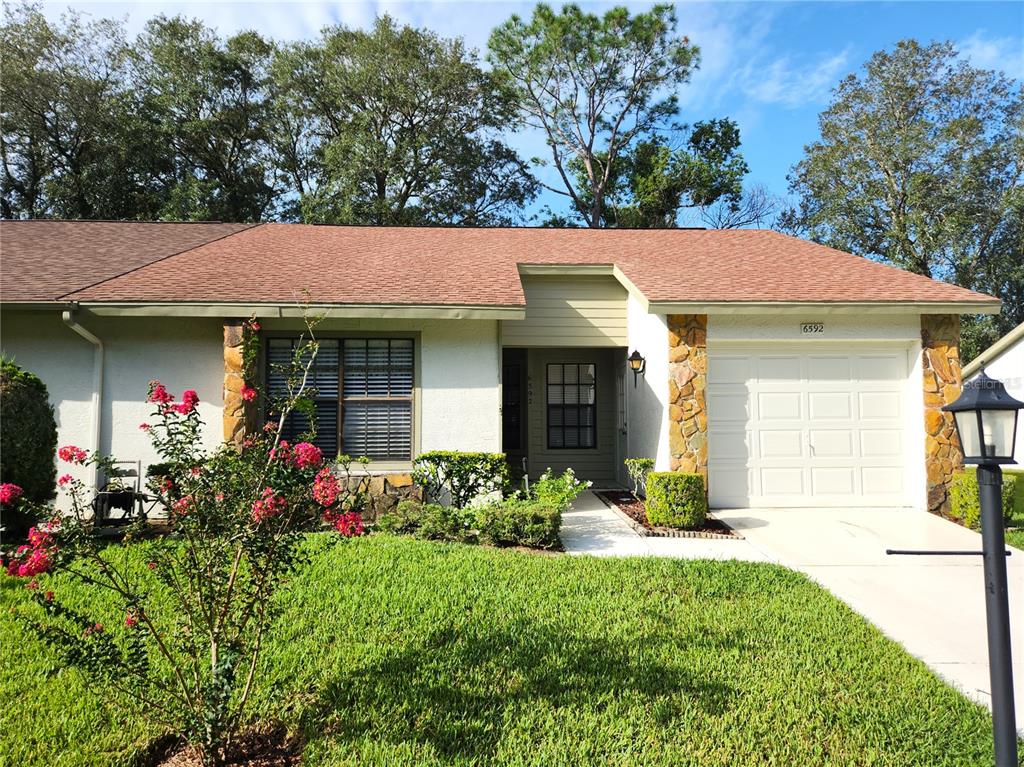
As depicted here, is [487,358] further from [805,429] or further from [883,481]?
[883,481]

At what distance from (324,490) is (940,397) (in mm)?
8783

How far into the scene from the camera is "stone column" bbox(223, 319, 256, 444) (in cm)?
793

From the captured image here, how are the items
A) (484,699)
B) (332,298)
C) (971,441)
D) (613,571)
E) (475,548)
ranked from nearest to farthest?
(971,441) < (484,699) < (613,571) < (475,548) < (332,298)

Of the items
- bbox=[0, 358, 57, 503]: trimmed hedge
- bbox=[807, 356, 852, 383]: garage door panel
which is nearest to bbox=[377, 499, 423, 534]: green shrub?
bbox=[0, 358, 57, 503]: trimmed hedge

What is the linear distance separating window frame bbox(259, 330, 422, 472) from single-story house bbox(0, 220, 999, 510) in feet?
0.10

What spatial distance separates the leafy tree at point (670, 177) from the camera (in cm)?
2427

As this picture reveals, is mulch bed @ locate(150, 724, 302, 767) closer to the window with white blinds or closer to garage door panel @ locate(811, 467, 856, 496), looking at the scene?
the window with white blinds

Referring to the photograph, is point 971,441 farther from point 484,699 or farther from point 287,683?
point 287,683

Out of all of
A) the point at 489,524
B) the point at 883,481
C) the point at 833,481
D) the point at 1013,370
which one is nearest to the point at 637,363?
the point at 833,481

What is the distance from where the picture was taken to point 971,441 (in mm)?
2699

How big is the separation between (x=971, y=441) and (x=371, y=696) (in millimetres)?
3362

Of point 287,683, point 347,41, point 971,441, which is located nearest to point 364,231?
point 287,683

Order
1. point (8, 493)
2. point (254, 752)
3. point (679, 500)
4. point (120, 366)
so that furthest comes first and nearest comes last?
point (120, 366)
point (679, 500)
point (254, 752)
point (8, 493)

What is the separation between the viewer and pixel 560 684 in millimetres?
3461
